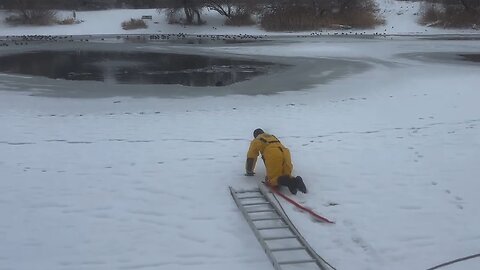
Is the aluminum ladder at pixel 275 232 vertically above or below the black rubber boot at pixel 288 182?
below

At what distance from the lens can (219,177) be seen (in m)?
6.45

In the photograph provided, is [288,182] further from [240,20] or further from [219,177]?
[240,20]

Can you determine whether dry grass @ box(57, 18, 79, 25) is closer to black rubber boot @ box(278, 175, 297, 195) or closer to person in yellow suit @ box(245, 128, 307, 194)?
person in yellow suit @ box(245, 128, 307, 194)

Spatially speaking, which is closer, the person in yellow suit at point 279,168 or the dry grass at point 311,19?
the person in yellow suit at point 279,168

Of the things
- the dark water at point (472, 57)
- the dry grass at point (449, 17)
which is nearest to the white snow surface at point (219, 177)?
the dark water at point (472, 57)

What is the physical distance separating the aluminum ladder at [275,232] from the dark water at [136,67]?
8.91 m

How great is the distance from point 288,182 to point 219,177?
1132 millimetres

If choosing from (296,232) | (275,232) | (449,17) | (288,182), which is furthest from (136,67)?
(449,17)

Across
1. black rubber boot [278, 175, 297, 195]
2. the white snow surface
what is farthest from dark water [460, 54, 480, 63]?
black rubber boot [278, 175, 297, 195]

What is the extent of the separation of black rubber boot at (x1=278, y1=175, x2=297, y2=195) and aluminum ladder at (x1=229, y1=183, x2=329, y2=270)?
21 centimetres

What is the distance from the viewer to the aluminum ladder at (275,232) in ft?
13.5

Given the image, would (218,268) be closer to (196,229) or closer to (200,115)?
(196,229)

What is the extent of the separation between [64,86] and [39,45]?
1556 cm

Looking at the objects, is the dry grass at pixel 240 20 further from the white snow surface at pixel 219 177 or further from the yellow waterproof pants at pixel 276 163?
the yellow waterproof pants at pixel 276 163
